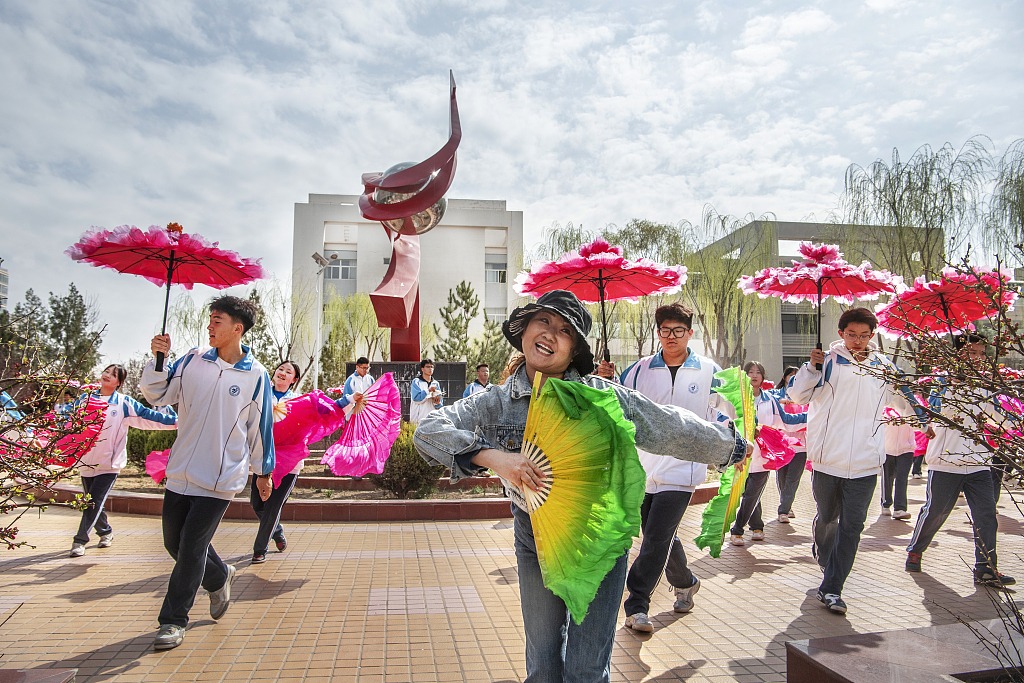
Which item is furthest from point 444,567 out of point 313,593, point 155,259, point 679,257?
point 679,257

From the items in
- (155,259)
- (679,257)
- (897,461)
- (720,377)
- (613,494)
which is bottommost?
(897,461)

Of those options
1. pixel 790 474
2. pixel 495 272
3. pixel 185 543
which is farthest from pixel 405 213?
pixel 495 272

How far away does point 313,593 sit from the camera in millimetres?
5699

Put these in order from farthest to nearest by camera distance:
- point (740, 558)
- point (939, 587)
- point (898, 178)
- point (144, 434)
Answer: point (898, 178) → point (144, 434) → point (740, 558) → point (939, 587)

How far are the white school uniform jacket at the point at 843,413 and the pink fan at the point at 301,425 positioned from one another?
4165mm

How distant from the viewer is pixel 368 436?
7.88 m

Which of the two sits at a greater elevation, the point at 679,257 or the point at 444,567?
the point at 679,257

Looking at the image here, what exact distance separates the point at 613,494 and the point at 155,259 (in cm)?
435

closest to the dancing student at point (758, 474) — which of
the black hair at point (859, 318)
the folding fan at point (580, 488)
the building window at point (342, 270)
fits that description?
the black hair at point (859, 318)

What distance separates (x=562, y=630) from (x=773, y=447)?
607cm

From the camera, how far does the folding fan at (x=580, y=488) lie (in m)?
2.32

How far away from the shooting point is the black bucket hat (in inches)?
109

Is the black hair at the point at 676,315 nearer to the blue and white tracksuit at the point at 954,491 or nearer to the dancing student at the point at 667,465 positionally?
the dancing student at the point at 667,465

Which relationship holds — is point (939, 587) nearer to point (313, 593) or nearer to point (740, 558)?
point (740, 558)
